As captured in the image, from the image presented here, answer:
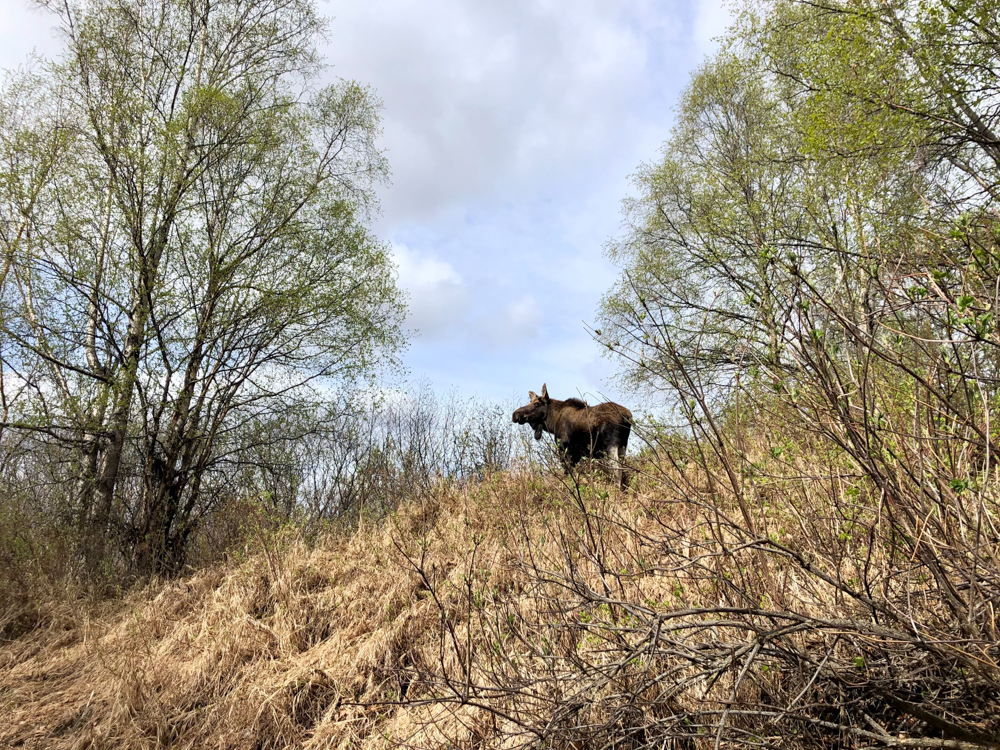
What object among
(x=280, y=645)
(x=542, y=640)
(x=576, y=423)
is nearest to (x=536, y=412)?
(x=576, y=423)

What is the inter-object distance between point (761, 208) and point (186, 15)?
13.6 metres

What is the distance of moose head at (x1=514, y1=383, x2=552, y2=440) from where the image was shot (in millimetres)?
9078

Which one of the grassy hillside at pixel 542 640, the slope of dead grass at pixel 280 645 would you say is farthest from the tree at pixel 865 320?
the slope of dead grass at pixel 280 645

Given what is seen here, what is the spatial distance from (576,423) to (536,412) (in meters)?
0.99

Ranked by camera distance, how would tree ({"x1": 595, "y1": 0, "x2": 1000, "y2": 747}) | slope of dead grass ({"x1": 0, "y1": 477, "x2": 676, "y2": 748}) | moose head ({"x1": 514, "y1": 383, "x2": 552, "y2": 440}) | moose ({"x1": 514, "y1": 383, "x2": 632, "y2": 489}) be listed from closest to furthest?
tree ({"x1": 595, "y1": 0, "x2": 1000, "y2": 747}), slope of dead grass ({"x1": 0, "y1": 477, "x2": 676, "y2": 748}), moose ({"x1": 514, "y1": 383, "x2": 632, "y2": 489}), moose head ({"x1": 514, "y1": 383, "x2": 552, "y2": 440})

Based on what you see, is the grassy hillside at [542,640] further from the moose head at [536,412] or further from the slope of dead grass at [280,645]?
the moose head at [536,412]

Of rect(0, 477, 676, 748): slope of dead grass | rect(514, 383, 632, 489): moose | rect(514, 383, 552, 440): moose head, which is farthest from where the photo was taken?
rect(514, 383, 552, 440): moose head

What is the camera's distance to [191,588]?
7.75m

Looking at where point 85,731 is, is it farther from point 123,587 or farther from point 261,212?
point 261,212

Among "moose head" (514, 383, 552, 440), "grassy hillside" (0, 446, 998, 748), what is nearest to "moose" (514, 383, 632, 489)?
"moose head" (514, 383, 552, 440)

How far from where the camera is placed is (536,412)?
912 centimetres

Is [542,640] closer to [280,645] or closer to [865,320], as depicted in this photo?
[865,320]

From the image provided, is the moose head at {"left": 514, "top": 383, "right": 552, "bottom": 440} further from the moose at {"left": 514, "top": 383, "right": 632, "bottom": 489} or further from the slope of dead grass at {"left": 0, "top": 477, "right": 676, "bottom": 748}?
the slope of dead grass at {"left": 0, "top": 477, "right": 676, "bottom": 748}

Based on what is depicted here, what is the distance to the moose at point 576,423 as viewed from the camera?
7.67 m
